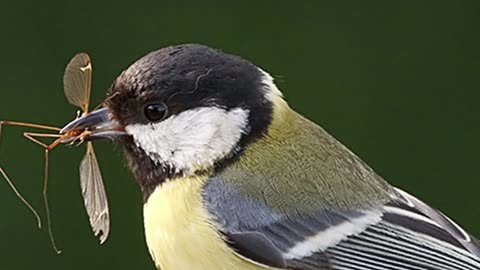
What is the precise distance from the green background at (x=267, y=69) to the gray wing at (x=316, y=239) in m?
1.20

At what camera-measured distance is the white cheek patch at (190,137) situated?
258cm

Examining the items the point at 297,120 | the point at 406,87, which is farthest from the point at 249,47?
the point at 297,120

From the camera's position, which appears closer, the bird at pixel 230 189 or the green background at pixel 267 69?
the bird at pixel 230 189

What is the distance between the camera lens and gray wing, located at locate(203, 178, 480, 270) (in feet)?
8.41

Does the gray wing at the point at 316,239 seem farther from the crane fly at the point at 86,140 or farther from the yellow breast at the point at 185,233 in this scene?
the crane fly at the point at 86,140

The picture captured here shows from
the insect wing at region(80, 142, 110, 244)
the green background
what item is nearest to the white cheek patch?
the insect wing at region(80, 142, 110, 244)

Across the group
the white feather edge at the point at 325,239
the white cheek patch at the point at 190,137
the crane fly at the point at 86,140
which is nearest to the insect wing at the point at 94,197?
the crane fly at the point at 86,140

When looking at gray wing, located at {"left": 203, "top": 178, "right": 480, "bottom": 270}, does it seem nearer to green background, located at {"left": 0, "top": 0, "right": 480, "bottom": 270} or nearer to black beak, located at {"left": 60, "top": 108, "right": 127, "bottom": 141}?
black beak, located at {"left": 60, "top": 108, "right": 127, "bottom": 141}

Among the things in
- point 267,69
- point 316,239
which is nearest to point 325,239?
point 316,239

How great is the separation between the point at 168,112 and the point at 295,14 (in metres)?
1.42

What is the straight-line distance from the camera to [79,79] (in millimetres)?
2664

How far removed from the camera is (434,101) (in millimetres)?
3963

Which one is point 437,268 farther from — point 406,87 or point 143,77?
point 406,87

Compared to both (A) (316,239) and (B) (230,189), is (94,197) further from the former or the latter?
(A) (316,239)
